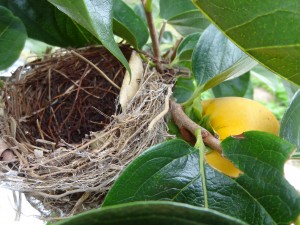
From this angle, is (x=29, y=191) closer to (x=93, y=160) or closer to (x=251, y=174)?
(x=93, y=160)

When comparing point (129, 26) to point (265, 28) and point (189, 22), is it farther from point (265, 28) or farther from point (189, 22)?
point (265, 28)

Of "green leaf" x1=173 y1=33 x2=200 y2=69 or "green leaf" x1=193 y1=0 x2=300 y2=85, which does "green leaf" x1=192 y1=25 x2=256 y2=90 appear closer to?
"green leaf" x1=173 y1=33 x2=200 y2=69

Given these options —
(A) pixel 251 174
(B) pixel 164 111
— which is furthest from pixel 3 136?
(A) pixel 251 174

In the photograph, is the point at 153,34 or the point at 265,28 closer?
the point at 265,28

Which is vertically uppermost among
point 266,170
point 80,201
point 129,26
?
point 129,26

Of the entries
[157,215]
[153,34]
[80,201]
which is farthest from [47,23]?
[157,215]

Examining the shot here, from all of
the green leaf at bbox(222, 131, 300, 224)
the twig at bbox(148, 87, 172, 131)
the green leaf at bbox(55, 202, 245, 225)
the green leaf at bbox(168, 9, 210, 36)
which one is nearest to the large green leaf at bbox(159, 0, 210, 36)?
the green leaf at bbox(168, 9, 210, 36)

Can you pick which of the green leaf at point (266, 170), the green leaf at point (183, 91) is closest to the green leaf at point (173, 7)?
the green leaf at point (183, 91)
